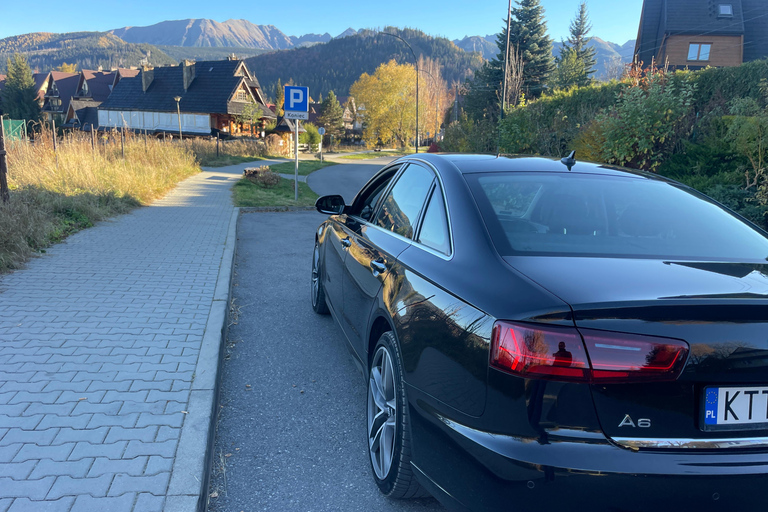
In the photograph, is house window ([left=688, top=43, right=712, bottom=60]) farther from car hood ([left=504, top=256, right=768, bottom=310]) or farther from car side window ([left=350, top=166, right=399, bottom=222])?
car hood ([left=504, top=256, right=768, bottom=310])

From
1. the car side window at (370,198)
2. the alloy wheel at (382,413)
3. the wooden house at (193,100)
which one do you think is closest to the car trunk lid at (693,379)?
the alloy wheel at (382,413)

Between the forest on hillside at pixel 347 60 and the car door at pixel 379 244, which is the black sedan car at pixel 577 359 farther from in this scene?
the forest on hillside at pixel 347 60

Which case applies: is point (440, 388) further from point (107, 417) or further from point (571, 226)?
point (107, 417)

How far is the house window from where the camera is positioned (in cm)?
3909

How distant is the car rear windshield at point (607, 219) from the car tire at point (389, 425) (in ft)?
2.60

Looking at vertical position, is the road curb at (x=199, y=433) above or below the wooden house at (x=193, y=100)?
below

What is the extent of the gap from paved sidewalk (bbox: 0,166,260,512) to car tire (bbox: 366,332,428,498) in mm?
870

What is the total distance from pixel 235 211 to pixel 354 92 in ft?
206

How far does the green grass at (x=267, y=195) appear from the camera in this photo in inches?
595

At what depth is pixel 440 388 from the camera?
83.4 inches

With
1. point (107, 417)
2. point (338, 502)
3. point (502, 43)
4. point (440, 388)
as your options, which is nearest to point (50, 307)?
point (107, 417)

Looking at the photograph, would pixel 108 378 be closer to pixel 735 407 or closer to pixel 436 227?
pixel 436 227

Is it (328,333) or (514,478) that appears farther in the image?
(328,333)

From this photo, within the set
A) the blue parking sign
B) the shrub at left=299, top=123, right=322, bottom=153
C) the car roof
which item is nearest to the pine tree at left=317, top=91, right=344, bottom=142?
the shrub at left=299, top=123, right=322, bottom=153
